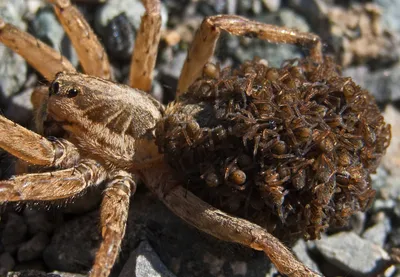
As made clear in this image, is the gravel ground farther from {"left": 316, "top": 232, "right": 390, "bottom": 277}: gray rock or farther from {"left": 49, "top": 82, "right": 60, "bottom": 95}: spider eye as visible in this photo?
{"left": 49, "top": 82, "right": 60, "bottom": 95}: spider eye

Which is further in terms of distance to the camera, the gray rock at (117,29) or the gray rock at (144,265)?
the gray rock at (117,29)

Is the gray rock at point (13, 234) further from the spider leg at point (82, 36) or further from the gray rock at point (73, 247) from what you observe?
the spider leg at point (82, 36)

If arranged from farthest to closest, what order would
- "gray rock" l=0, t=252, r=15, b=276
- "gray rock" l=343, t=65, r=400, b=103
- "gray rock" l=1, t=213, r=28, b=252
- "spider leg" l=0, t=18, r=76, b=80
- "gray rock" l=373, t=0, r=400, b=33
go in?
"gray rock" l=373, t=0, r=400, b=33 < "gray rock" l=343, t=65, r=400, b=103 < "spider leg" l=0, t=18, r=76, b=80 < "gray rock" l=1, t=213, r=28, b=252 < "gray rock" l=0, t=252, r=15, b=276

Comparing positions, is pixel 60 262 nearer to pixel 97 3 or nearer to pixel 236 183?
pixel 236 183

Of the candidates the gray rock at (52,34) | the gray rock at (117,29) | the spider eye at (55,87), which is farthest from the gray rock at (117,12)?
the spider eye at (55,87)

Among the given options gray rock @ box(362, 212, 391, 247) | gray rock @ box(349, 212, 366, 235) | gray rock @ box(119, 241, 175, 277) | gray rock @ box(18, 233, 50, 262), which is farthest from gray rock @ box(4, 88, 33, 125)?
gray rock @ box(362, 212, 391, 247)

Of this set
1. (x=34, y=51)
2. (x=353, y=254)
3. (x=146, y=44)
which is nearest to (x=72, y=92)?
(x=34, y=51)

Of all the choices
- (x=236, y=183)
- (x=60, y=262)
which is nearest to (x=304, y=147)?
(x=236, y=183)
